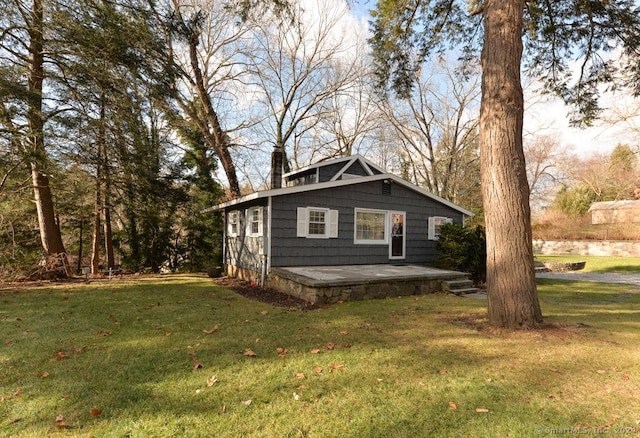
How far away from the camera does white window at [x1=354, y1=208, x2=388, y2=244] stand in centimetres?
1070

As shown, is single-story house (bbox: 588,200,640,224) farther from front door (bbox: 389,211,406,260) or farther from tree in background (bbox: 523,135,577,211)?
front door (bbox: 389,211,406,260)

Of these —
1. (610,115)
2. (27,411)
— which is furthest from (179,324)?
(610,115)

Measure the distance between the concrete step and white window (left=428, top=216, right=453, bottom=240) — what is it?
322cm

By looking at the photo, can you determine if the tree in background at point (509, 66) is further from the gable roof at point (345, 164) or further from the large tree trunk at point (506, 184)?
the gable roof at point (345, 164)

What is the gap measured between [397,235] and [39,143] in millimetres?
10467

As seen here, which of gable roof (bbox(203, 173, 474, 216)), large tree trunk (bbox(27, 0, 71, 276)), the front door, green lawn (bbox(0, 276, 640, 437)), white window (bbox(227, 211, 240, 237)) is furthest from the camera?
white window (bbox(227, 211, 240, 237))

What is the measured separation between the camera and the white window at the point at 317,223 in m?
9.54

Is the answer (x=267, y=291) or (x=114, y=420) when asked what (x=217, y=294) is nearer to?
(x=267, y=291)

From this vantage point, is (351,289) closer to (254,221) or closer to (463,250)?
(254,221)

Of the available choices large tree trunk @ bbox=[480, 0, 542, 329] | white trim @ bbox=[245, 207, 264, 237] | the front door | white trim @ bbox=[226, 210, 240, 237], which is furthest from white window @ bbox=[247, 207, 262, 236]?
large tree trunk @ bbox=[480, 0, 542, 329]

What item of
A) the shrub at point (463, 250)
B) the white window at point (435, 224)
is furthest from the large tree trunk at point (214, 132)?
the shrub at point (463, 250)

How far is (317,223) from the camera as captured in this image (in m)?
9.89

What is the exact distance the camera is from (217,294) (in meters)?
8.27

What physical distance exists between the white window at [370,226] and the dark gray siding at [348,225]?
0.18m
